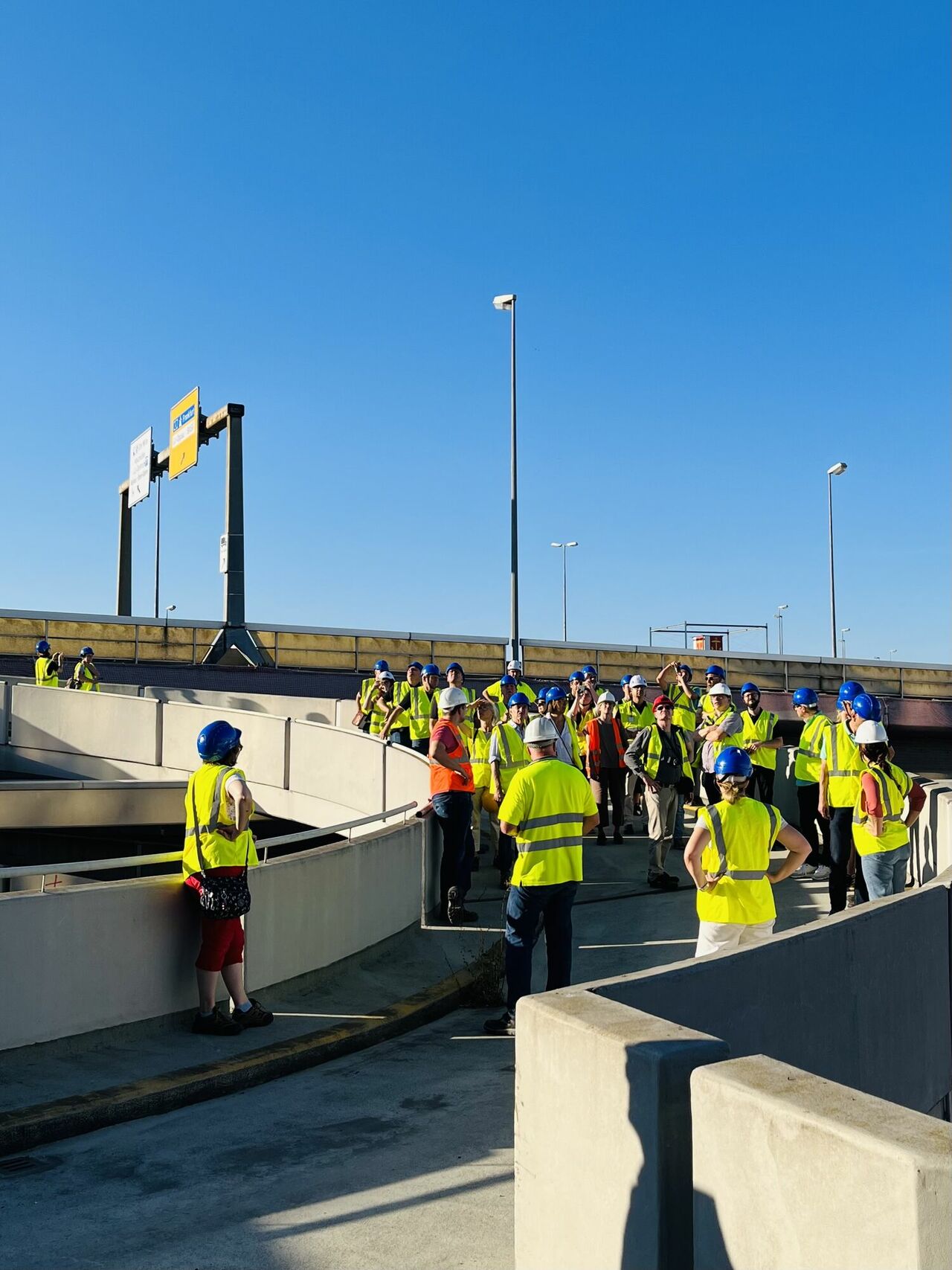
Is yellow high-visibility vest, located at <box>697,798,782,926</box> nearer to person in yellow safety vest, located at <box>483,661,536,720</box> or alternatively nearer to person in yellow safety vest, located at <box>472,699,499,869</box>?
person in yellow safety vest, located at <box>472,699,499,869</box>

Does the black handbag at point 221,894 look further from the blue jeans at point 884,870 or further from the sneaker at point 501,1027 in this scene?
the blue jeans at point 884,870

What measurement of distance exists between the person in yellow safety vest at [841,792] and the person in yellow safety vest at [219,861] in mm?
4704

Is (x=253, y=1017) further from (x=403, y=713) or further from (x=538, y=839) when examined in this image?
(x=403, y=713)

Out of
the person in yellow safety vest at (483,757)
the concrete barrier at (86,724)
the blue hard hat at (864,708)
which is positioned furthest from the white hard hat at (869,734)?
the concrete barrier at (86,724)

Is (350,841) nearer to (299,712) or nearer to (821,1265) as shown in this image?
(821,1265)

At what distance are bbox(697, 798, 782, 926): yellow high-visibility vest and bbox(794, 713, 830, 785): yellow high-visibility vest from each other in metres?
→ 4.23

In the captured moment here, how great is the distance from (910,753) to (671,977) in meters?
29.7

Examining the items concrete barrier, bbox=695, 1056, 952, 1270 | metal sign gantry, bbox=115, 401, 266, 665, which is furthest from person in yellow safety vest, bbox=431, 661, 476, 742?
metal sign gantry, bbox=115, 401, 266, 665

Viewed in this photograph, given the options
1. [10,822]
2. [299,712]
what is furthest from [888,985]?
[299,712]

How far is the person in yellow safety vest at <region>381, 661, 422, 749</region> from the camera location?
15750 millimetres

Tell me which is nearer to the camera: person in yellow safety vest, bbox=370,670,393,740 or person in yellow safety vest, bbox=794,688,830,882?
person in yellow safety vest, bbox=794,688,830,882

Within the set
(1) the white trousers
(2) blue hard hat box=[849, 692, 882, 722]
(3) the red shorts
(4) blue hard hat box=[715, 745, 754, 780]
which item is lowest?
(3) the red shorts

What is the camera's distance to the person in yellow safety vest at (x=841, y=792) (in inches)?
387

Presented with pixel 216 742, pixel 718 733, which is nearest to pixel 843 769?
pixel 718 733
